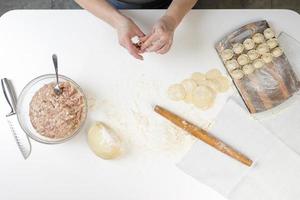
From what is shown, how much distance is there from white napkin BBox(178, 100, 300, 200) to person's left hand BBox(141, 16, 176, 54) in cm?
17

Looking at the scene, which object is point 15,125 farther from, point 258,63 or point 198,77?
point 258,63

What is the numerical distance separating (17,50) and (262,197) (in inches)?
21.4

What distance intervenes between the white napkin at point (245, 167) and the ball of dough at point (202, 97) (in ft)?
0.13

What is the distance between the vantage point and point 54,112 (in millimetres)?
729

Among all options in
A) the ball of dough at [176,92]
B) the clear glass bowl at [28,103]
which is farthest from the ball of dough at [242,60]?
the clear glass bowl at [28,103]

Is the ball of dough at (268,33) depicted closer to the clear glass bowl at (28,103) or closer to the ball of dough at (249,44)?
the ball of dough at (249,44)

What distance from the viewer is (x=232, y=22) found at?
0.79m

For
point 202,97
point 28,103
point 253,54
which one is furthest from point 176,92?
point 28,103

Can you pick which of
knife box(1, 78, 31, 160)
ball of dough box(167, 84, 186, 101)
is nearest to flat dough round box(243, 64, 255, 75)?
ball of dough box(167, 84, 186, 101)

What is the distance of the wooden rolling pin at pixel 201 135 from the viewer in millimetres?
767

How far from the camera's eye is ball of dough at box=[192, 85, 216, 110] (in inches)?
30.6

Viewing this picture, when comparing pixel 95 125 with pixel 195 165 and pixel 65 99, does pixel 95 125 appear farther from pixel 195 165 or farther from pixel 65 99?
pixel 195 165

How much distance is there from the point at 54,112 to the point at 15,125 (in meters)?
0.08

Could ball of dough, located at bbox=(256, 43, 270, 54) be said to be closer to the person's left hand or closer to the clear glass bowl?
the person's left hand
